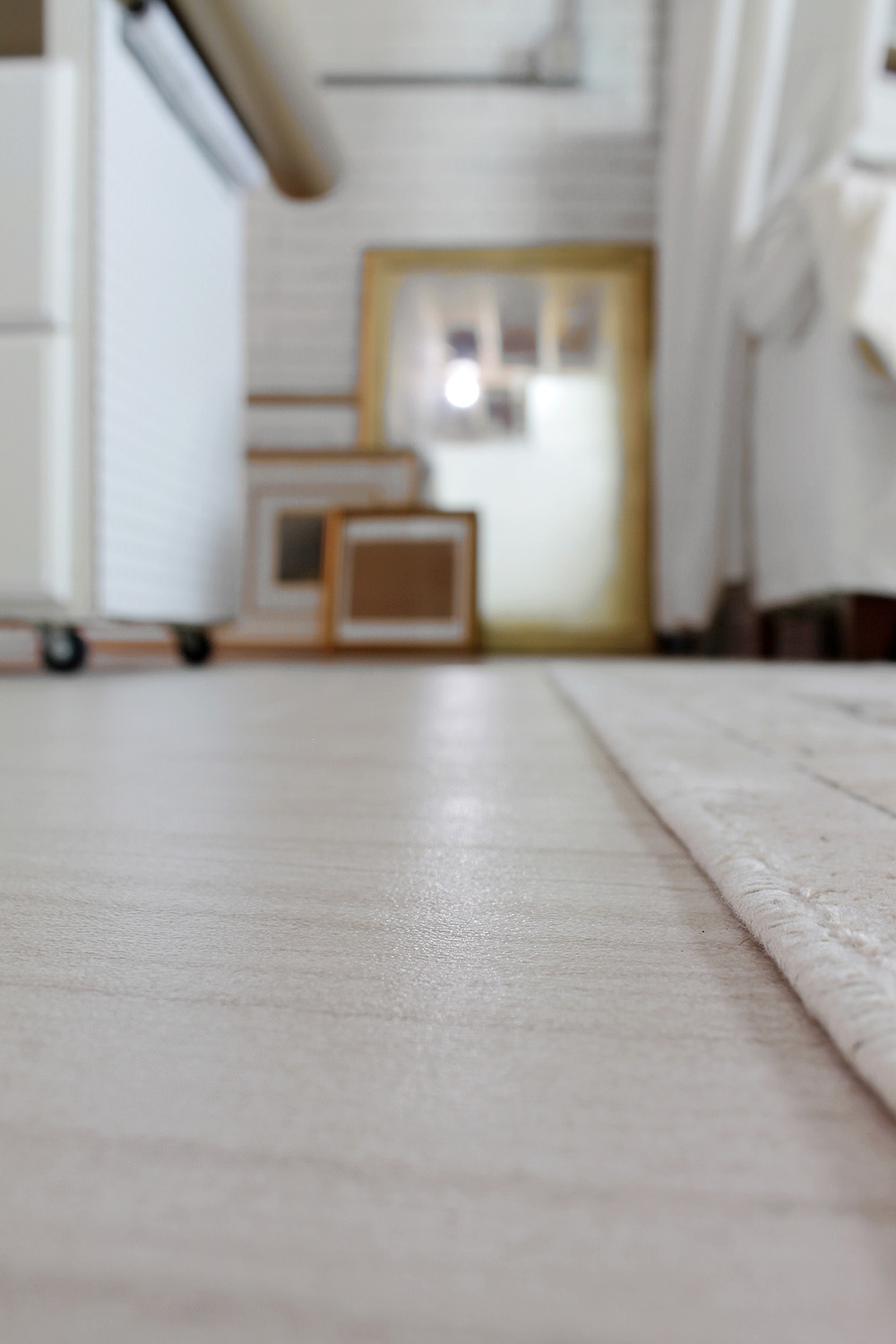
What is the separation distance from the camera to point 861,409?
1.49 m

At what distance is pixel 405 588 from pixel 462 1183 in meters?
2.26

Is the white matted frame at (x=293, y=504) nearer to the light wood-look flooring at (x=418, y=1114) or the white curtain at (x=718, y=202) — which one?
the white curtain at (x=718, y=202)

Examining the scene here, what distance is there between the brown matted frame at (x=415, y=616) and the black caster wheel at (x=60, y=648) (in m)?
0.94

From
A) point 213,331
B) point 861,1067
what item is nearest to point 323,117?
point 213,331

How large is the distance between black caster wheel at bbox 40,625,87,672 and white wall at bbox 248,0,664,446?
1.51m

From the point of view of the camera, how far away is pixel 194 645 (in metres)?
1.83

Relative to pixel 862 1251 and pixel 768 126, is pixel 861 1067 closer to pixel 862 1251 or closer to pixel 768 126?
pixel 862 1251

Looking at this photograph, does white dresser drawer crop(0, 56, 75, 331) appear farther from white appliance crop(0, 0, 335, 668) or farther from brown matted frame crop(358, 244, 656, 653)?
brown matted frame crop(358, 244, 656, 653)

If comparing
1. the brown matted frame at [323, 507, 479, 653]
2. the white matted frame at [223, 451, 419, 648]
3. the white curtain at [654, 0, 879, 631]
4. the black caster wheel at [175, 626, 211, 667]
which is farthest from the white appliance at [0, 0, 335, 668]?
the white curtain at [654, 0, 879, 631]

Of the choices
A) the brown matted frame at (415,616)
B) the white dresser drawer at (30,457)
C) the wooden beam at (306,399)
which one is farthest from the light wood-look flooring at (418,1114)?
the wooden beam at (306,399)

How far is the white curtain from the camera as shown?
1.75m

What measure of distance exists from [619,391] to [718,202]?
61 cm

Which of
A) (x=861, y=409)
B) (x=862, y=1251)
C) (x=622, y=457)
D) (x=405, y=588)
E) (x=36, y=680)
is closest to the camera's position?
(x=862, y=1251)

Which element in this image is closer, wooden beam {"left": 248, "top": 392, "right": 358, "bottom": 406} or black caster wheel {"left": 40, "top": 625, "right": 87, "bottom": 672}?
black caster wheel {"left": 40, "top": 625, "right": 87, "bottom": 672}
